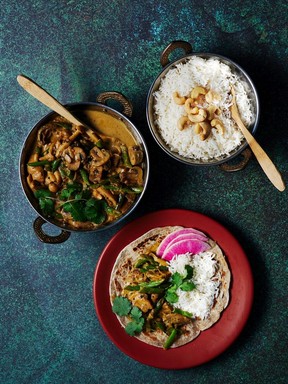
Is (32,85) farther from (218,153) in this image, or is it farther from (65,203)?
(218,153)

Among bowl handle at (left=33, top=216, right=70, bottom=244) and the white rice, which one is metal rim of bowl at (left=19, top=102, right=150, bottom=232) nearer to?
bowl handle at (left=33, top=216, right=70, bottom=244)

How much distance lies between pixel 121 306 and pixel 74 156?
3.48ft

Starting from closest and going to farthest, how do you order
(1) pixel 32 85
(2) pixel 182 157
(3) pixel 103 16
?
Result: 1. (1) pixel 32 85
2. (2) pixel 182 157
3. (3) pixel 103 16

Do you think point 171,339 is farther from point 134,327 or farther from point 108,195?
point 108,195

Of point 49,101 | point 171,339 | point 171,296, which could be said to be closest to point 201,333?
point 171,339

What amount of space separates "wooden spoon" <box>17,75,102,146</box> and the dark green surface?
405mm

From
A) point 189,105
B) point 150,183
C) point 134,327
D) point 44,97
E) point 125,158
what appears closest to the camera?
point 44,97

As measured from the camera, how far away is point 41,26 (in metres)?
3.81

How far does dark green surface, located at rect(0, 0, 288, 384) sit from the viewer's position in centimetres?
372

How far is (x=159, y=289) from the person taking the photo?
3615 mm

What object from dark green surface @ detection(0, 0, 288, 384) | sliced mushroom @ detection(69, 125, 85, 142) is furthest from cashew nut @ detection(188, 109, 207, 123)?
sliced mushroom @ detection(69, 125, 85, 142)

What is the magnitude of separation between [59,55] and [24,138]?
2.07 feet

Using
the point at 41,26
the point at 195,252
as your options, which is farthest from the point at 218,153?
the point at 41,26

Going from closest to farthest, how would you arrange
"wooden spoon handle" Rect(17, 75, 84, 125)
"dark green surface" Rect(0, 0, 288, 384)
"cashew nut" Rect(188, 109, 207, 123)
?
1. "wooden spoon handle" Rect(17, 75, 84, 125)
2. "cashew nut" Rect(188, 109, 207, 123)
3. "dark green surface" Rect(0, 0, 288, 384)
